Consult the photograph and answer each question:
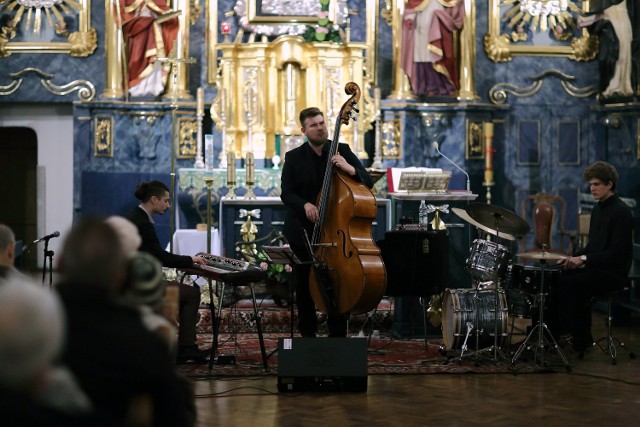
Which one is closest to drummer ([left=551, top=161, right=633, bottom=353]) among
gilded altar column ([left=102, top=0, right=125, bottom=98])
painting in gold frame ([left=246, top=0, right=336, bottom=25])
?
painting in gold frame ([left=246, top=0, right=336, bottom=25])

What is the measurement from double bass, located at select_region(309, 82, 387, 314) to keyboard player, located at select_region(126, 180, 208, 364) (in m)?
0.83

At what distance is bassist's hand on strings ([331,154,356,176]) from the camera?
252 inches

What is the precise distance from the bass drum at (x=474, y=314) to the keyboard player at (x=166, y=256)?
183 centimetres

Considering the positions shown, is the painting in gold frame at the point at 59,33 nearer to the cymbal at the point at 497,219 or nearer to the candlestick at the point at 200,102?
the candlestick at the point at 200,102

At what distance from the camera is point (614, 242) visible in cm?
765

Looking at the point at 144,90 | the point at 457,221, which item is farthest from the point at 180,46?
the point at 457,221

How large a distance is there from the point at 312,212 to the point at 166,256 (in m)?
0.99

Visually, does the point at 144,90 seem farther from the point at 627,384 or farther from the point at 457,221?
the point at 627,384

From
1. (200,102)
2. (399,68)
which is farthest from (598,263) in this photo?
(200,102)

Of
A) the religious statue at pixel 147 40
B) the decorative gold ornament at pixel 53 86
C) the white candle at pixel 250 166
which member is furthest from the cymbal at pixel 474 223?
the decorative gold ornament at pixel 53 86

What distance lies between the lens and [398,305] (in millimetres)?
8789

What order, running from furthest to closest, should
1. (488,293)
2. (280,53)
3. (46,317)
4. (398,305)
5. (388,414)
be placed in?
(280,53) < (398,305) < (488,293) < (388,414) < (46,317)

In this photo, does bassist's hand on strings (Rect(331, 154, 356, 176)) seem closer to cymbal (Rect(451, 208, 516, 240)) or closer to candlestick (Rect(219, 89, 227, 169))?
cymbal (Rect(451, 208, 516, 240))

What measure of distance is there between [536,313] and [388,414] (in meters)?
2.26
